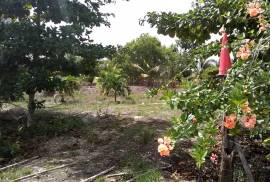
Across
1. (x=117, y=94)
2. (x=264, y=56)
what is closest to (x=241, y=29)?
(x=264, y=56)

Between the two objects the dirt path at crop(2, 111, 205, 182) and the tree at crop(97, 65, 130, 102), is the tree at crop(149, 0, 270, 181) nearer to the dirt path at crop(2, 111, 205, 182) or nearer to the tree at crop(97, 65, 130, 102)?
the dirt path at crop(2, 111, 205, 182)

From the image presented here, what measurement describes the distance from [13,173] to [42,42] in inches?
160

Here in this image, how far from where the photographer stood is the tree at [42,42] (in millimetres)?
10969

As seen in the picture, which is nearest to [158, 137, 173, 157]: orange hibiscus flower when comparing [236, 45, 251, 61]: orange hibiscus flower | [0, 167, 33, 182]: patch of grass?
[236, 45, 251, 61]: orange hibiscus flower

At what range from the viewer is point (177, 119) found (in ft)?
10.3

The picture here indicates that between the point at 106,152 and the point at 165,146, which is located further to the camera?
the point at 106,152

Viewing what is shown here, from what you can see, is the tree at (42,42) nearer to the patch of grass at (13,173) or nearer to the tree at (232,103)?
the patch of grass at (13,173)

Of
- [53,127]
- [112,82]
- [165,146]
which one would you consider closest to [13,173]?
[53,127]

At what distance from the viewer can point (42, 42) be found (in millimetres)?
11156

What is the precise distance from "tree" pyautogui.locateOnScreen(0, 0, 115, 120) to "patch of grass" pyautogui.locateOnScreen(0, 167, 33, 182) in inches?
106

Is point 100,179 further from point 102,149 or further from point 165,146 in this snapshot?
point 165,146

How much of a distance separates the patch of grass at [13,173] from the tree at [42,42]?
8.84 feet

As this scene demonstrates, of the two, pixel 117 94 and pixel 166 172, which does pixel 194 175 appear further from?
pixel 117 94

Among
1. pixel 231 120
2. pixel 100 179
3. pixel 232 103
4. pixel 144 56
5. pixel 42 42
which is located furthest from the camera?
pixel 144 56
